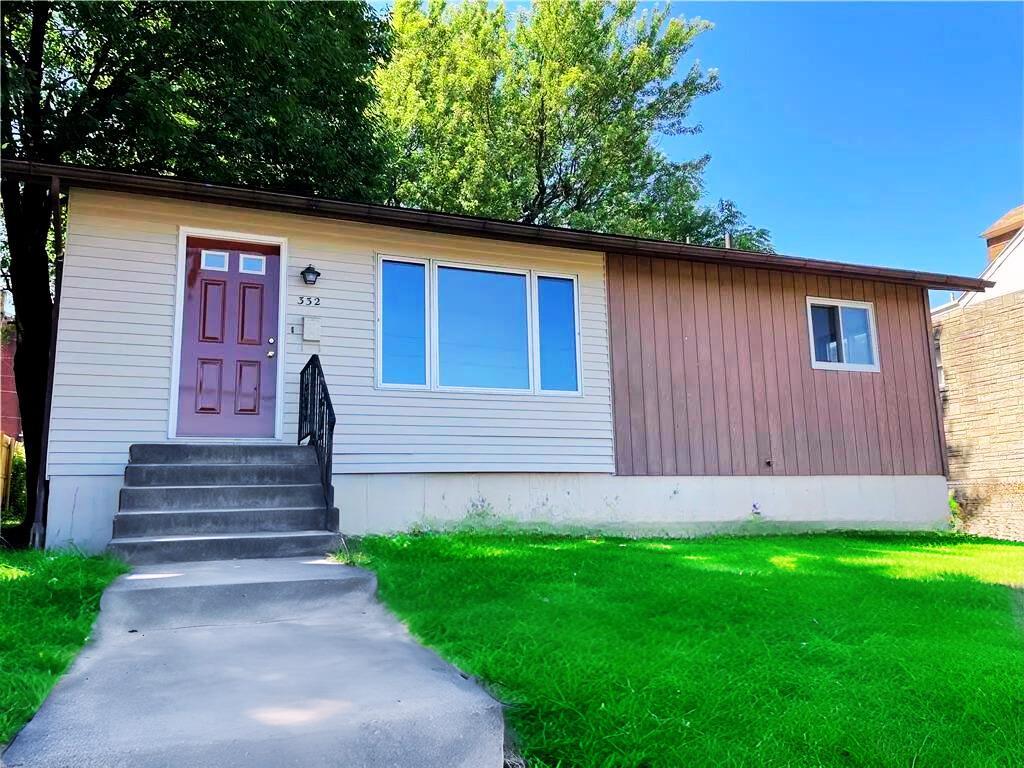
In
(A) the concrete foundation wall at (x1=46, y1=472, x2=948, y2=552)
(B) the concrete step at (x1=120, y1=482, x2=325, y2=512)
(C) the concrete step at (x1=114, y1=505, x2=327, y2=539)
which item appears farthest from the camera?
(A) the concrete foundation wall at (x1=46, y1=472, x2=948, y2=552)

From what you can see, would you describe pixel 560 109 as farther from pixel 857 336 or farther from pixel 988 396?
pixel 988 396

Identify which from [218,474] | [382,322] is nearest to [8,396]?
[382,322]

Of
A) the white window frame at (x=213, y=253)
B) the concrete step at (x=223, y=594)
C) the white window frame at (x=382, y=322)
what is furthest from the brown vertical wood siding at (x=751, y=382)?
the concrete step at (x=223, y=594)

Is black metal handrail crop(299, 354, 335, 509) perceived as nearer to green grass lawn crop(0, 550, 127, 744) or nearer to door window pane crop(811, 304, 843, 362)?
green grass lawn crop(0, 550, 127, 744)

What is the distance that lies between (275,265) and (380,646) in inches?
170

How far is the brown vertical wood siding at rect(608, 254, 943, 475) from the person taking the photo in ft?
24.3

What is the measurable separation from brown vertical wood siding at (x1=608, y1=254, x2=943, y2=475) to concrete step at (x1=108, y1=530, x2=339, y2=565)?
3547 millimetres

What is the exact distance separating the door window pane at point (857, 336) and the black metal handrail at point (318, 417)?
6.51 m

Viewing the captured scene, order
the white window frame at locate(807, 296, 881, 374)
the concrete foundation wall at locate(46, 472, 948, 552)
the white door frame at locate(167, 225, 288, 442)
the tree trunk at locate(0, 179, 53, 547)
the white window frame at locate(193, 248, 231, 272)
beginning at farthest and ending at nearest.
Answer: the white window frame at locate(807, 296, 881, 374) < the tree trunk at locate(0, 179, 53, 547) < the white window frame at locate(193, 248, 231, 272) < the white door frame at locate(167, 225, 288, 442) < the concrete foundation wall at locate(46, 472, 948, 552)

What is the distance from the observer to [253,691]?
2.36 metres

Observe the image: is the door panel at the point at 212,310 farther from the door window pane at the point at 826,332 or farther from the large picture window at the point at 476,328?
the door window pane at the point at 826,332

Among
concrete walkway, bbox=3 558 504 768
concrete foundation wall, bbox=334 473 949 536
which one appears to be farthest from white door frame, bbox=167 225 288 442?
concrete walkway, bbox=3 558 504 768

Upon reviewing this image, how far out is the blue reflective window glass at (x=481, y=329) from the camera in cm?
674

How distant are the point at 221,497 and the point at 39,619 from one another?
1872 millimetres
